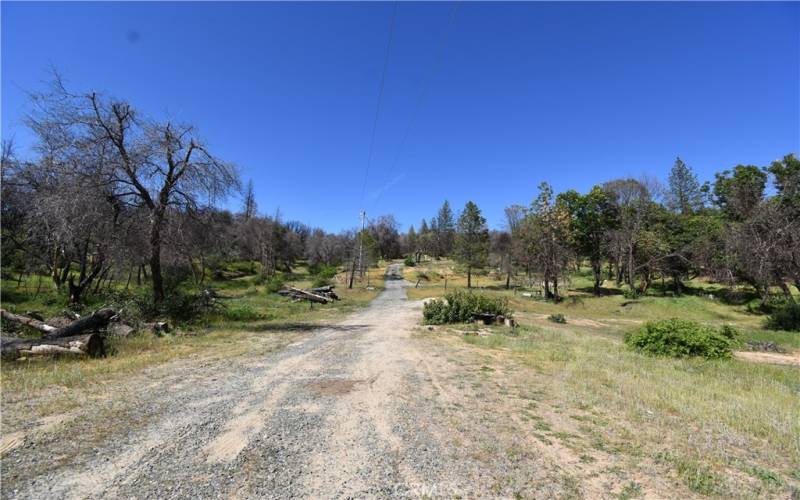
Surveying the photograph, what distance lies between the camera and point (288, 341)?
12.5 m

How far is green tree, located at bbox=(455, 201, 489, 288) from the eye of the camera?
162 feet

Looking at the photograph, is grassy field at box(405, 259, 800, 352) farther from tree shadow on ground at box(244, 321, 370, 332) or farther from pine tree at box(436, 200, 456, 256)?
pine tree at box(436, 200, 456, 256)

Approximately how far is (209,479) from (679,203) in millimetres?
83983

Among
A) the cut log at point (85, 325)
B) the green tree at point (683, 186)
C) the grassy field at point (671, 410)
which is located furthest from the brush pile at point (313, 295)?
the green tree at point (683, 186)

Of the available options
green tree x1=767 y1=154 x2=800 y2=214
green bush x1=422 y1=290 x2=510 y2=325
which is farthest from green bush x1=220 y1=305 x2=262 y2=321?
green tree x1=767 y1=154 x2=800 y2=214

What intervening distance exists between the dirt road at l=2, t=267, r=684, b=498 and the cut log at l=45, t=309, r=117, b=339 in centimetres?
393

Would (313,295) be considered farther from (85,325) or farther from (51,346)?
(51,346)

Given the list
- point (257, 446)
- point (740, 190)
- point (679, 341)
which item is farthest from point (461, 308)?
point (740, 190)

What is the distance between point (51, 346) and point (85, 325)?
169cm

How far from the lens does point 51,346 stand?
8.59 meters

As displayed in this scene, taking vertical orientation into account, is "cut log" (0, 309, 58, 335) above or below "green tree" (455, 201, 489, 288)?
below

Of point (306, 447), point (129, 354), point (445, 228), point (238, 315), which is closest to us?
point (306, 447)

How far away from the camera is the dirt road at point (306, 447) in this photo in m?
3.76

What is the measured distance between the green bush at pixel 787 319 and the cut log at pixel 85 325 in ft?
113
